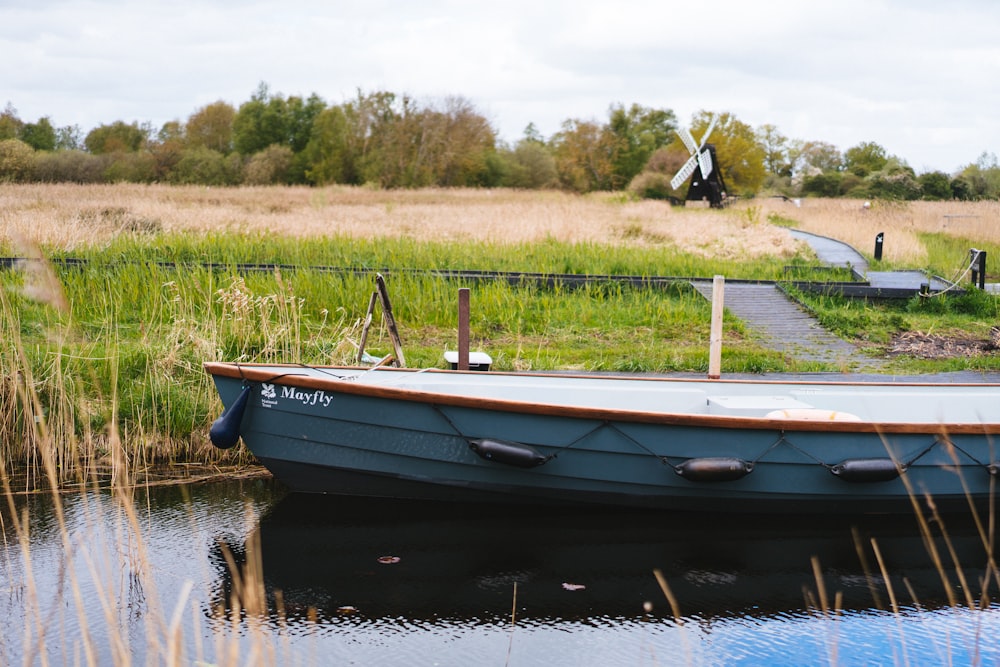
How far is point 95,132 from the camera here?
6962 cm

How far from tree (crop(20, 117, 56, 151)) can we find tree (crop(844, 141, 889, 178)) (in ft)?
184

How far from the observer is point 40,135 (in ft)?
209

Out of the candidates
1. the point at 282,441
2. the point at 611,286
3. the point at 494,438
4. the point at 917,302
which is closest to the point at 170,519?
the point at 282,441

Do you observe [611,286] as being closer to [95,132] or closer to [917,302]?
[917,302]

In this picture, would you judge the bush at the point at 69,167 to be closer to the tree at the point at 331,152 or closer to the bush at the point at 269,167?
the bush at the point at 269,167

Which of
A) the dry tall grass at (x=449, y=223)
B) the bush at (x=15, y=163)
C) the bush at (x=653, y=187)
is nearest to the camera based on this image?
the dry tall grass at (x=449, y=223)

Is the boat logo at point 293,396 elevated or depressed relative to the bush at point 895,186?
depressed

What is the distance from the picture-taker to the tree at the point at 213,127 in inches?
2793

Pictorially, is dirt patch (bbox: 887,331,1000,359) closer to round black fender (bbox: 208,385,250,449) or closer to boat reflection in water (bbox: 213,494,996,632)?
boat reflection in water (bbox: 213,494,996,632)

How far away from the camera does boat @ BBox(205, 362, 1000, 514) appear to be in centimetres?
789

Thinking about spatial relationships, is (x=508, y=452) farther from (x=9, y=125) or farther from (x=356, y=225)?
(x=9, y=125)

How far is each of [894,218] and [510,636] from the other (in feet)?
113

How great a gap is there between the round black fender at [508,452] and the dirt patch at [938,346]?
8094 mm

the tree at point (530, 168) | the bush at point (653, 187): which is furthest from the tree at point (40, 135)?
the bush at point (653, 187)
